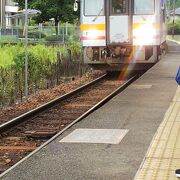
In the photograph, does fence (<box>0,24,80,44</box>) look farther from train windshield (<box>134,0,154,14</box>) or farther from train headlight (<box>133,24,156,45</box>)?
train headlight (<box>133,24,156,45</box>)

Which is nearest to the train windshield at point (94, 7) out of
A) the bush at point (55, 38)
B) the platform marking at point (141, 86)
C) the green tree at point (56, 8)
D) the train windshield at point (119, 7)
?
the train windshield at point (119, 7)

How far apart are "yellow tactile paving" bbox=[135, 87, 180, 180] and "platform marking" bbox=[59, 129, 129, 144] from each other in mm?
533

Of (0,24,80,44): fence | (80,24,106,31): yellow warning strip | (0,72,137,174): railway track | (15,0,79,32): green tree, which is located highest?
(15,0,79,32): green tree

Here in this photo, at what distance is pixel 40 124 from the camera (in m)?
10.1

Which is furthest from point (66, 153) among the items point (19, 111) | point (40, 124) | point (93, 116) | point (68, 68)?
point (68, 68)

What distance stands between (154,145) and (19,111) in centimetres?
528

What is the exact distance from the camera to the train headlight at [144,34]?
17484mm

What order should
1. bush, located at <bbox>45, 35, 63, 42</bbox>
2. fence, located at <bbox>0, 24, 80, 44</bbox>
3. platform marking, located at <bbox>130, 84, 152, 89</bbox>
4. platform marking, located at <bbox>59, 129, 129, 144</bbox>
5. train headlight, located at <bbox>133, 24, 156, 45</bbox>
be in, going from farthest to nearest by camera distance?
fence, located at <bbox>0, 24, 80, 44</bbox>, bush, located at <bbox>45, 35, 63, 42</bbox>, train headlight, located at <bbox>133, 24, 156, 45</bbox>, platform marking, located at <bbox>130, 84, 152, 89</bbox>, platform marking, located at <bbox>59, 129, 129, 144</bbox>

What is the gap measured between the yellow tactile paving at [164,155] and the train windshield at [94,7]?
377 inches

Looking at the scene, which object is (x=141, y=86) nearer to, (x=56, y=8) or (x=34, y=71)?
(x=34, y=71)

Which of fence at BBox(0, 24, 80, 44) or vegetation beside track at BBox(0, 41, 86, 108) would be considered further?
fence at BBox(0, 24, 80, 44)

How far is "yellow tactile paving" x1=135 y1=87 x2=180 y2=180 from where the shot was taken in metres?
5.41

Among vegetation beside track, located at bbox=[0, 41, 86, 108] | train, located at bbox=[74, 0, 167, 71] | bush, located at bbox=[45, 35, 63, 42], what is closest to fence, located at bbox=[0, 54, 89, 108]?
vegetation beside track, located at bbox=[0, 41, 86, 108]

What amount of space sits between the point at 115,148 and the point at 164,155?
0.75 meters
